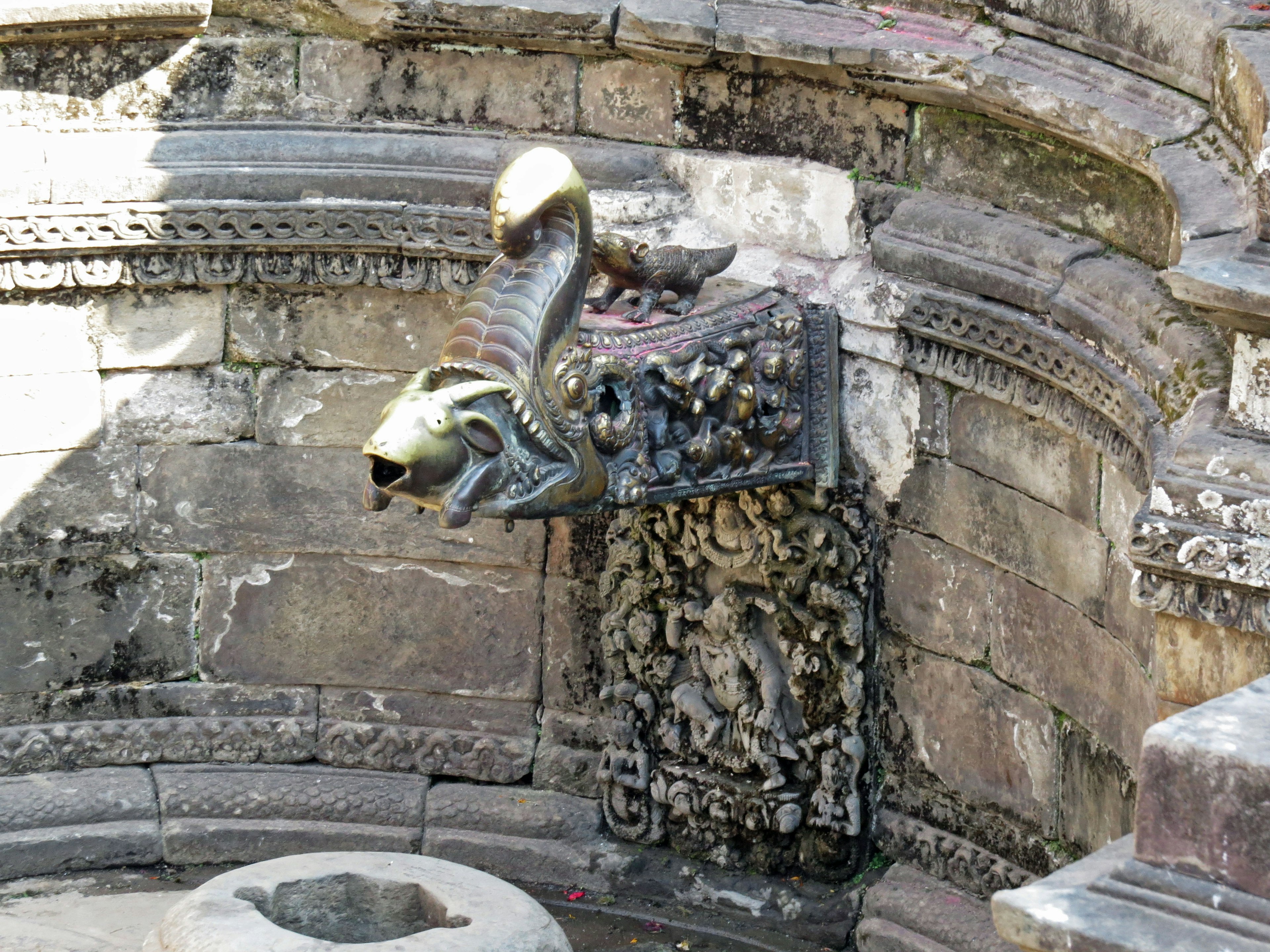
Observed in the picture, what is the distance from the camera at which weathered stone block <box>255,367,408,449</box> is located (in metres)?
5.98

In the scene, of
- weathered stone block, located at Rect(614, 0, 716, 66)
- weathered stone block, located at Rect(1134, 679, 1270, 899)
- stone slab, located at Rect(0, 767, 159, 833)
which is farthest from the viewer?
stone slab, located at Rect(0, 767, 159, 833)

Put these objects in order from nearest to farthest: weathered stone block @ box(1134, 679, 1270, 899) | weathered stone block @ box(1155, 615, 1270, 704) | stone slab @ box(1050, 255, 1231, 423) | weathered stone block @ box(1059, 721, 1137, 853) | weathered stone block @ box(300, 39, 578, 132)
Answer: weathered stone block @ box(1134, 679, 1270, 899) < weathered stone block @ box(1155, 615, 1270, 704) < stone slab @ box(1050, 255, 1231, 423) < weathered stone block @ box(1059, 721, 1137, 853) < weathered stone block @ box(300, 39, 578, 132)

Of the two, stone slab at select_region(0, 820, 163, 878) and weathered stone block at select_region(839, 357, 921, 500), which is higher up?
weathered stone block at select_region(839, 357, 921, 500)

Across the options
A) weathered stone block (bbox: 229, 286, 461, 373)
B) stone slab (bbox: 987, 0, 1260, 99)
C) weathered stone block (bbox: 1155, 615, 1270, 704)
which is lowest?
weathered stone block (bbox: 1155, 615, 1270, 704)

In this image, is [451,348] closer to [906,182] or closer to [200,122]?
[906,182]

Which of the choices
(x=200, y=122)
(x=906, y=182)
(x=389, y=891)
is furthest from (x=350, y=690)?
(x=906, y=182)

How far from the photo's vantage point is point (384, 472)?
4.07 m

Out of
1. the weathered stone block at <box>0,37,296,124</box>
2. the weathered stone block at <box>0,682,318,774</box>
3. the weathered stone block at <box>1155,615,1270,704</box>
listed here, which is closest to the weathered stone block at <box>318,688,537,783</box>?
the weathered stone block at <box>0,682,318,774</box>

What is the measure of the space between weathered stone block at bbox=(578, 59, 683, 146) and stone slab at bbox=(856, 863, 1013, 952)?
7.89ft

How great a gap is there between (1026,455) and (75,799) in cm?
333

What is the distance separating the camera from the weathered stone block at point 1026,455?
456 centimetres

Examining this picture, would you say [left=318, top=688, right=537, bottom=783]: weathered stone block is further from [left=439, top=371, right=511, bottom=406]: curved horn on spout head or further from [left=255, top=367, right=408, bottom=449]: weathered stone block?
[left=439, top=371, right=511, bottom=406]: curved horn on spout head

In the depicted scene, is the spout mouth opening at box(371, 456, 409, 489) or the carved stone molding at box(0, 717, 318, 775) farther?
the carved stone molding at box(0, 717, 318, 775)

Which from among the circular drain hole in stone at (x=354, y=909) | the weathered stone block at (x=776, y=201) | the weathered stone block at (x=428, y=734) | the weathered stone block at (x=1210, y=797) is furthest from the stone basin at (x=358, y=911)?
the weathered stone block at (x=1210, y=797)
